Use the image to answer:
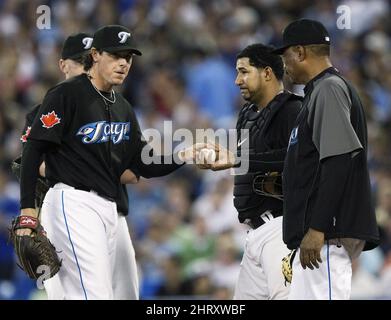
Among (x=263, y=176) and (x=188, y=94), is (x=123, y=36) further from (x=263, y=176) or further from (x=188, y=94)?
(x=188, y=94)

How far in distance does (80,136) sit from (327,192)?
1410 mm

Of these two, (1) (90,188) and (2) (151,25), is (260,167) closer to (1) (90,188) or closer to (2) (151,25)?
(1) (90,188)

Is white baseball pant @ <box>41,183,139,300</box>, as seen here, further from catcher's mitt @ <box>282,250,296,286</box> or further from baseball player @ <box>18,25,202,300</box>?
catcher's mitt @ <box>282,250,296,286</box>

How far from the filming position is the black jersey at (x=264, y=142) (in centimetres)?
496

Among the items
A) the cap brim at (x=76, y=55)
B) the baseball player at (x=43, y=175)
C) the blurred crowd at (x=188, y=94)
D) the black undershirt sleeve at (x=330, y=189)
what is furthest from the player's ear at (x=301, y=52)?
the blurred crowd at (x=188, y=94)

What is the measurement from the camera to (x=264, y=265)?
493cm

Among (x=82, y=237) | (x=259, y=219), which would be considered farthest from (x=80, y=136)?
(x=259, y=219)

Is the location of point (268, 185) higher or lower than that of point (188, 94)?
lower

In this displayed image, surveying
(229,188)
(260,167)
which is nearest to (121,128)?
(260,167)

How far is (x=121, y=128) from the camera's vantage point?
4.92 m

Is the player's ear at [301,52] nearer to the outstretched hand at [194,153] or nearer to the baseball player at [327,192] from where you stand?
the baseball player at [327,192]

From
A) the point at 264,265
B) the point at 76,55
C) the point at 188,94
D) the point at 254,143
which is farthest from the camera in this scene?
the point at 188,94

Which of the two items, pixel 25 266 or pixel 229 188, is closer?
pixel 25 266

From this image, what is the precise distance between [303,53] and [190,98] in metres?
5.24
